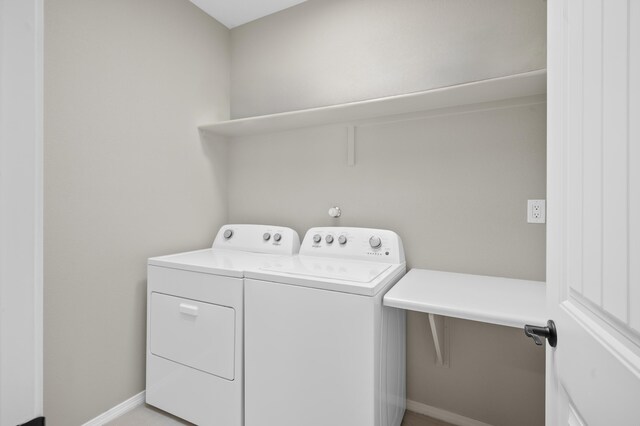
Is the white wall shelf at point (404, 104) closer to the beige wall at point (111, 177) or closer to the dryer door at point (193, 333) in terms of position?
the beige wall at point (111, 177)

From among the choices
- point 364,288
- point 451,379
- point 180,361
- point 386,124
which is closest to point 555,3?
point 364,288

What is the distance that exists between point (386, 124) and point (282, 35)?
3.64 ft

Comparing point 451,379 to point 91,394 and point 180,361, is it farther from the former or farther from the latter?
point 91,394

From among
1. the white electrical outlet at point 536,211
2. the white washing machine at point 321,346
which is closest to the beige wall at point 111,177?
the white washing machine at point 321,346

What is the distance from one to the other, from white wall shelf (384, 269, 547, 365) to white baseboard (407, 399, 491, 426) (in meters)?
0.38

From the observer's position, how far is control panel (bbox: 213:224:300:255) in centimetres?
202

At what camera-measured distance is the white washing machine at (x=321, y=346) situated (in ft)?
4.02

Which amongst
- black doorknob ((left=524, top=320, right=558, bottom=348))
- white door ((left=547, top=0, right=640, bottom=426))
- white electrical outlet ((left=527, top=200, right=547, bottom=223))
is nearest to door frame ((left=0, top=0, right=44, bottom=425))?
white door ((left=547, top=0, right=640, bottom=426))

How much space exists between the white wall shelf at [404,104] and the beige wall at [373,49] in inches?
6.5

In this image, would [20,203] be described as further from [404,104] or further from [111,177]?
[404,104]

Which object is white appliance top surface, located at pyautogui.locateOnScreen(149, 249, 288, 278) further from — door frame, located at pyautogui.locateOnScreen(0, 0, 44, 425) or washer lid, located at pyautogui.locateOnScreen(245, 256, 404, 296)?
door frame, located at pyautogui.locateOnScreen(0, 0, 44, 425)

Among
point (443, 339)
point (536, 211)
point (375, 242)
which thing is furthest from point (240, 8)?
point (443, 339)

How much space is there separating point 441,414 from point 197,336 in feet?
4.71

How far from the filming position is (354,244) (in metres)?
1.81
